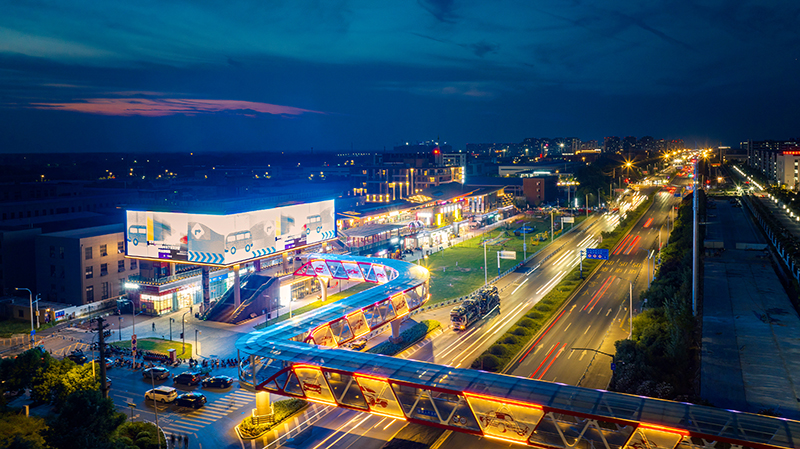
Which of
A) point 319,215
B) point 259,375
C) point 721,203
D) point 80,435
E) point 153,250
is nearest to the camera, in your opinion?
point 80,435

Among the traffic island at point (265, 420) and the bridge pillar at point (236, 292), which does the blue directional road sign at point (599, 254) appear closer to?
the bridge pillar at point (236, 292)

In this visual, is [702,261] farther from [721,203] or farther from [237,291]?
[721,203]

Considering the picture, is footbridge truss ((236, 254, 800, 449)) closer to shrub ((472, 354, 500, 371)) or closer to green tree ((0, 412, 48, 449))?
green tree ((0, 412, 48, 449))

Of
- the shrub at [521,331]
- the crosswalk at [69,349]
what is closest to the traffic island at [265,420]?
the shrub at [521,331]

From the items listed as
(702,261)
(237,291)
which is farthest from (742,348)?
(237,291)

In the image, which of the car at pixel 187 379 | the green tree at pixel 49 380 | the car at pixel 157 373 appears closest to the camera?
the green tree at pixel 49 380

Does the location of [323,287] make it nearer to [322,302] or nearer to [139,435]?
[322,302]
